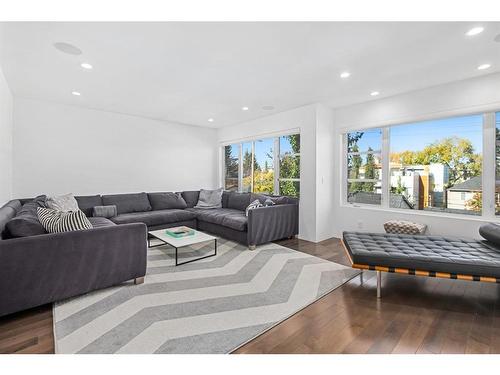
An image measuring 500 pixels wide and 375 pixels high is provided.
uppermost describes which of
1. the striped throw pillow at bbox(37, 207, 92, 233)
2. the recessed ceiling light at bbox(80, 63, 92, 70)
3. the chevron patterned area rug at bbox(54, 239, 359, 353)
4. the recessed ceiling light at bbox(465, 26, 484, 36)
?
the recessed ceiling light at bbox(80, 63, 92, 70)

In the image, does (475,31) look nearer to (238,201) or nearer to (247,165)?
(238,201)

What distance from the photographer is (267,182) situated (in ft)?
18.3

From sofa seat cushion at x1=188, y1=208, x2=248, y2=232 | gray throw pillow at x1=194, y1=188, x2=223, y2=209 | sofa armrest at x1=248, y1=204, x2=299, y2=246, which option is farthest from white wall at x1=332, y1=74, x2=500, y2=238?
gray throw pillow at x1=194, y1=188, x2=223, y2=209

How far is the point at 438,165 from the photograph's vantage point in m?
3.62

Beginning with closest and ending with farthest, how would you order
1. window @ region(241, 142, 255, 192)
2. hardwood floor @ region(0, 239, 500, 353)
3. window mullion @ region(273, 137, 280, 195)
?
hardwood floor @ region(0, 239, 500, 353) → window mullion @ region(273, 137, 280, 195) → window @ region(241, 142, 255, 192)

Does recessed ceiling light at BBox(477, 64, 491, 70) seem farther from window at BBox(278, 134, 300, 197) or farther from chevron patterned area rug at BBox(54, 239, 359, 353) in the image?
chevron patterned area rug at BBox(54, 239, 359, 353)

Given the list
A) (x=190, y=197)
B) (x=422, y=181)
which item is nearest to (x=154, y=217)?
(x=190, y=197)

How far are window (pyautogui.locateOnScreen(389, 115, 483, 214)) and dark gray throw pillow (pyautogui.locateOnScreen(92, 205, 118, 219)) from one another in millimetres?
4982

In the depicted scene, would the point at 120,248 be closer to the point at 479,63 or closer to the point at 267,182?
the point at 267,182

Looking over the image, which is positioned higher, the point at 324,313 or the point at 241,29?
the point at 241,29

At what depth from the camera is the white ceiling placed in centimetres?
210
